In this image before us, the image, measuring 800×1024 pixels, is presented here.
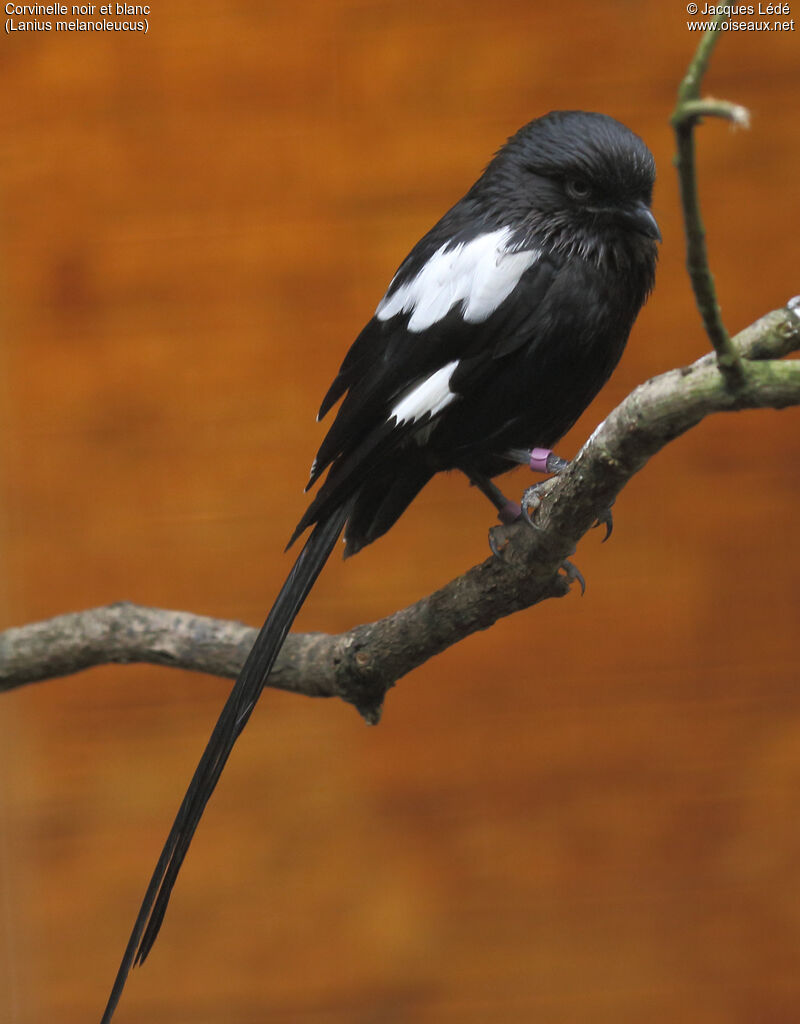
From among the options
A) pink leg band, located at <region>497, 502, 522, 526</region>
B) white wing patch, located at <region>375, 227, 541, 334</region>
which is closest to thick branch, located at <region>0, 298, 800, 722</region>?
pink leg band, located at <region>497, 502, 522, 526</region>

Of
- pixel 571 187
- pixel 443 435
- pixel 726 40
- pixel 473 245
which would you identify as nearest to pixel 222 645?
pixel 443 435

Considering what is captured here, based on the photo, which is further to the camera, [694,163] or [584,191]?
[584,191]

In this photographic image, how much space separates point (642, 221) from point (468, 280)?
0.25m

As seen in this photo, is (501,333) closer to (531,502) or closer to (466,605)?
(531,502)

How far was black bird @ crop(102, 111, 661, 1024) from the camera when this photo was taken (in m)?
1.37

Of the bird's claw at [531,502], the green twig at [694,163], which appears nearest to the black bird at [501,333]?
the bird's claw at [531,502]

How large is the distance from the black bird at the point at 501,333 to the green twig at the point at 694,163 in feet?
1.76

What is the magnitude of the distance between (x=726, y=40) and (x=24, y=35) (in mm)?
1524

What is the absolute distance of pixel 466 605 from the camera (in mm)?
1393

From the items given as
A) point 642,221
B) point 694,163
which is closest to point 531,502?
point 642,221

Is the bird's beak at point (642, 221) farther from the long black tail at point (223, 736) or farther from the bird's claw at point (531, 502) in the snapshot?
the long black tail at point (223, 736)

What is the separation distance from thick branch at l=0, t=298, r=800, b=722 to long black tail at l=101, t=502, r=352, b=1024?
0.57 ft

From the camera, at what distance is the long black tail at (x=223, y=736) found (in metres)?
1.21

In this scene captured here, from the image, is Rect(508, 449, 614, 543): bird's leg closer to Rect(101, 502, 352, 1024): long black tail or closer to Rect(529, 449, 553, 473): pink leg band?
Rect(529, 449, 553, 473): pink leg band
